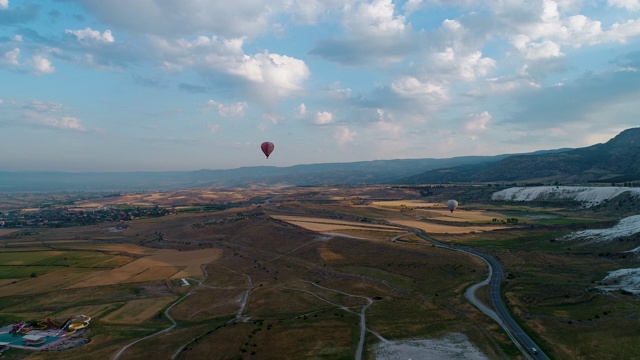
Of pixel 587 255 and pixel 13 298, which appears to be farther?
pixel 587 255

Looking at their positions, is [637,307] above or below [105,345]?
above

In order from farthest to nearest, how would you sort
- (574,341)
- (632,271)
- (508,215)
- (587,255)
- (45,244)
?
(508,215) < (45,244) < (587,255) < (632,271) < (574,341)

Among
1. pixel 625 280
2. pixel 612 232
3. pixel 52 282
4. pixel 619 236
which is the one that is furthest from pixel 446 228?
pixel 52 282

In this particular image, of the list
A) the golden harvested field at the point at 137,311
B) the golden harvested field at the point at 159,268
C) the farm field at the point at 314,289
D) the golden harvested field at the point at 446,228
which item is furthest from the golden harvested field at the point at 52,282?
the golden harvested field at the point at 446,228

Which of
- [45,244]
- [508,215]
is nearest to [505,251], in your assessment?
[508,215]

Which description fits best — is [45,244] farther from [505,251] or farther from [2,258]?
[505,251]
